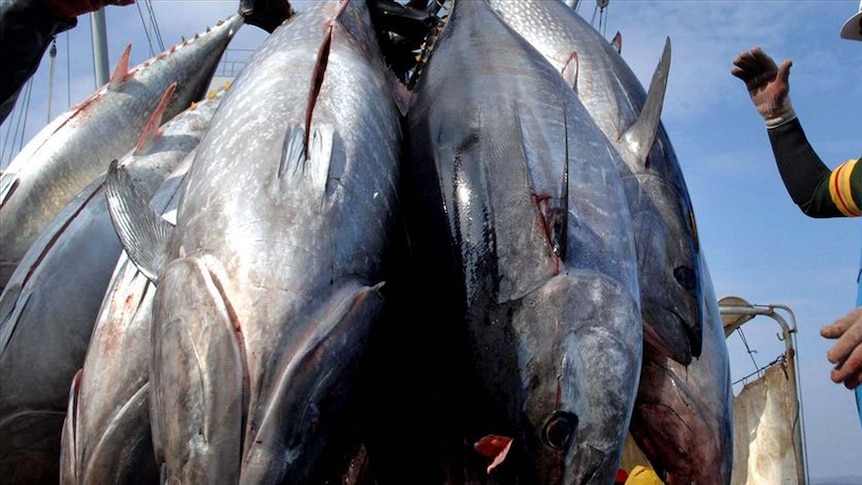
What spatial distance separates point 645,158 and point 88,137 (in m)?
1.81

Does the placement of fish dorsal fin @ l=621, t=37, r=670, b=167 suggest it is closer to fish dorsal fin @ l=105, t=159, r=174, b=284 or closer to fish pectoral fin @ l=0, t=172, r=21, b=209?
fish dorsal fin @ l=105, t=159, r=174, b=284

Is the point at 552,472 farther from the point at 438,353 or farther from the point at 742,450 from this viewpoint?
the point at 742,450

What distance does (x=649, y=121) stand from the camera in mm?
1761

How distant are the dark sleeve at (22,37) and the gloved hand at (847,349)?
83.7 inches

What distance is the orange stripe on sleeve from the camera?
2.46 meters

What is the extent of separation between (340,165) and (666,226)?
2.29 ft

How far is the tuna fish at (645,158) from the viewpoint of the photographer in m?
1.56

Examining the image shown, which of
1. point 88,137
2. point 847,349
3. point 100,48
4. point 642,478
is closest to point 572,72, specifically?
point 847,349

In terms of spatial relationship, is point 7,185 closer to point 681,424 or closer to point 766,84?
point 681,424

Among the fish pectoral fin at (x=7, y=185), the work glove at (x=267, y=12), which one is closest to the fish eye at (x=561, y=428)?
the work glove at (x=267, y=12)

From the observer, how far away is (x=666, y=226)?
5.52 ft

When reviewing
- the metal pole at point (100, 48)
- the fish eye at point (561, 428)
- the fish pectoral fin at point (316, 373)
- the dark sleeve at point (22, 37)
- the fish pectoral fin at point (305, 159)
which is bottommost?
the metal pole at point (100, 48)

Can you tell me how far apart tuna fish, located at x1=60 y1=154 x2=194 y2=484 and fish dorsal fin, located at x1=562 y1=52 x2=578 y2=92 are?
1.07 metres

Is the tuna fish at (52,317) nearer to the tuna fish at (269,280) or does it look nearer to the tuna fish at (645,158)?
the tuna fish at (269,280)
